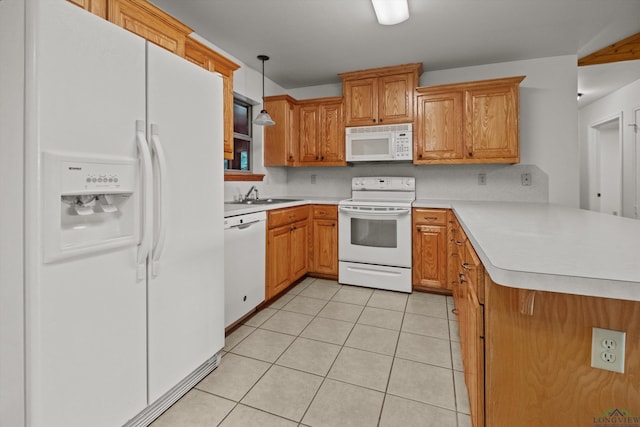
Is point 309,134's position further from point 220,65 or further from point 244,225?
point 244,225

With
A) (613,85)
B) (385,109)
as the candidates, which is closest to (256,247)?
(385,109)

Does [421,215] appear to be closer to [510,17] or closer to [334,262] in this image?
[334,262]

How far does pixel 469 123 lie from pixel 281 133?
2088 mm

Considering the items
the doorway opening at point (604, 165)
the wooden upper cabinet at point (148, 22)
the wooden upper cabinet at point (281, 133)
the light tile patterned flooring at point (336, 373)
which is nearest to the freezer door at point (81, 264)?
the light tile patterned flooring at point (336, 373)

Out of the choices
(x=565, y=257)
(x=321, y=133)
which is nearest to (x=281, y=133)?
(x=321, y=133)

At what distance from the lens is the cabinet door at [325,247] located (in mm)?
3535

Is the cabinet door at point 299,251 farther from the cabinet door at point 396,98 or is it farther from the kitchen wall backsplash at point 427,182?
the cabinet door at point 396,98

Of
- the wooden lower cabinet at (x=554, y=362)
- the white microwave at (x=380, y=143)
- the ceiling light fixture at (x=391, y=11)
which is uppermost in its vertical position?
the ceiling light fixture at (x=391, y=11)

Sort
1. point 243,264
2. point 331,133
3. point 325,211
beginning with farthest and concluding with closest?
point 331,133 < point 325,211 < point 243,264

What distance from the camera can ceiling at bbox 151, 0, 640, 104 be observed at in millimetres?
2328

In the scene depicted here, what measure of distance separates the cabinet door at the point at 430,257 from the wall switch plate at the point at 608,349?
2306 millimetres

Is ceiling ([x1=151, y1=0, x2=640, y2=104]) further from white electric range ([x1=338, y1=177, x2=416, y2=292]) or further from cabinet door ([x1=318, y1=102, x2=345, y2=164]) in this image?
white electric range ([x1=338, y1=177, x2=416, y2=292])

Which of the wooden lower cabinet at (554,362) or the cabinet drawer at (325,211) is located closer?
the wooden lower cabinet at (554,362)

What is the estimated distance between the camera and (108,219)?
4.15ft
